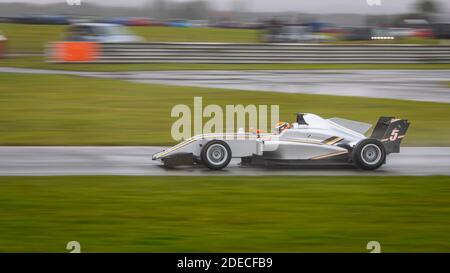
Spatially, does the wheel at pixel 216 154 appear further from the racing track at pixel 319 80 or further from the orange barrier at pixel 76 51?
the orange barrier at pixel 76 51

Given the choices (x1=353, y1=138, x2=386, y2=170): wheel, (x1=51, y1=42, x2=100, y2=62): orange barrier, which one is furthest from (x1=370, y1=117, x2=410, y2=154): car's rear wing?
(x1=51, y1=42, x2=100, y2=62): orange barrier

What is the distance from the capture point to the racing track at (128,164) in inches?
314

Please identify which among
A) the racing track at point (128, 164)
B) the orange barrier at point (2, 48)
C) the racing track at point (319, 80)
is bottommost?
the racing track at point (128, 164)

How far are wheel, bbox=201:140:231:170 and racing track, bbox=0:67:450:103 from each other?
8.25 meters

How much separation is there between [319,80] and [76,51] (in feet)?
24.0

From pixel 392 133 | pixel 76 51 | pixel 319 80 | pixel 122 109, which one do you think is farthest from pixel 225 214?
pixel 76 51

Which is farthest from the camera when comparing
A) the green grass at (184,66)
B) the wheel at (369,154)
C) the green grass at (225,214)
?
the green grass at (184,66)

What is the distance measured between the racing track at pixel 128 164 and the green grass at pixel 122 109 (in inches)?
35.8

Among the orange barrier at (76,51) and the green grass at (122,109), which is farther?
the orange barrier at (76,51)

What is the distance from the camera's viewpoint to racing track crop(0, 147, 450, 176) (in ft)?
26.1

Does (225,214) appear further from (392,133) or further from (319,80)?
(319,80)

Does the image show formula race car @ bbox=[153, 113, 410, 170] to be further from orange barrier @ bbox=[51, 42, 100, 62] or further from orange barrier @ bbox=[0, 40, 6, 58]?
orange barrier @ bbox=[0, 40, 6, 58]

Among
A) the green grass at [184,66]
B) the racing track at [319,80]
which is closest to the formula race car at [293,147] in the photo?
the racing track at [319,80]
